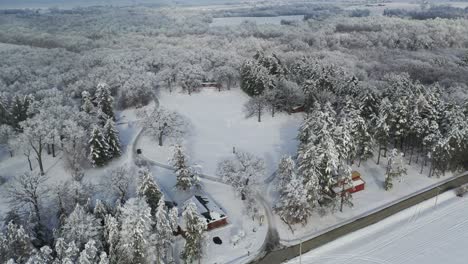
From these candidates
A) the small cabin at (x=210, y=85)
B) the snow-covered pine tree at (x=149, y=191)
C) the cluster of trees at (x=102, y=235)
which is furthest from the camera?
the small cabin at (x=210, y=85)

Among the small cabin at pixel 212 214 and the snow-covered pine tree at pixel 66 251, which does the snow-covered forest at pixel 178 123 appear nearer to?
the snow-covered pine tree at pixel 66 251

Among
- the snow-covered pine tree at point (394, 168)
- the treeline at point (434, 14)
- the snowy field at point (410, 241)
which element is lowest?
the snowy field at point (410, 241)

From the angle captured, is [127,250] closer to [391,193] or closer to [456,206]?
[391,193]

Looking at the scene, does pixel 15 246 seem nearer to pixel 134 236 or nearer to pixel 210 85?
pixel 134 236

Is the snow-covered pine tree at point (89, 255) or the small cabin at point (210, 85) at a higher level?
the snow-covered pine tree at point (89, 255)

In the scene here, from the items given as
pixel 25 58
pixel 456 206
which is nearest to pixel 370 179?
pixel 456 206

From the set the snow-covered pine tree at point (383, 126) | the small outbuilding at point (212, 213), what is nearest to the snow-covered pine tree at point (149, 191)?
the small outbuilding at point (212, 213)
